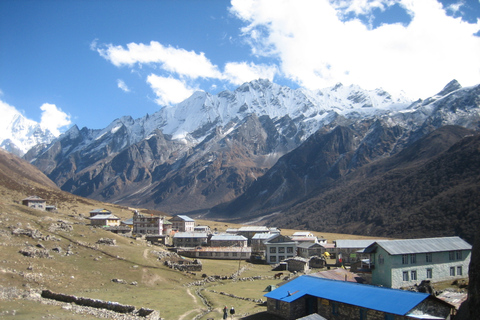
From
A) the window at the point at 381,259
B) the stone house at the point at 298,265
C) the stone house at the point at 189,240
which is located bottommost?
the stone house at the point at 298,265

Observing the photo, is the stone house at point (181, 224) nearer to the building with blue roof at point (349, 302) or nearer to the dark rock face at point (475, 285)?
the building with blue roof at point (349, 302)

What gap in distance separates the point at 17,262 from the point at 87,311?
1917 cm

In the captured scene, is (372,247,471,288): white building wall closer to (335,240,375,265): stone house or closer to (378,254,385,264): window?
(378,254,385,264): window

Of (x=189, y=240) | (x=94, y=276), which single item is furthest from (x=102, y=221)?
(x=94, y=276)

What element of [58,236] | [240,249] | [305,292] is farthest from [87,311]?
[240,249]

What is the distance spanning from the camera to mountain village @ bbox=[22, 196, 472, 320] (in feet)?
113

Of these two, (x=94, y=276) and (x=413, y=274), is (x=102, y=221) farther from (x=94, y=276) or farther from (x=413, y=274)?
(x=413, y=274)

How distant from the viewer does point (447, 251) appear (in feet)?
187

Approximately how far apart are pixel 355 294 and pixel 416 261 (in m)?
20.9

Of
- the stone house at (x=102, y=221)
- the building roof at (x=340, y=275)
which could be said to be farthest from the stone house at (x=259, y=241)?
the building roof at (x=340, y=275)

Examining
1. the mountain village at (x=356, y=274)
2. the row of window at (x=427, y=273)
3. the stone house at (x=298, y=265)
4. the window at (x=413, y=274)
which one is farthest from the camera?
the stone house at (x=298, y=265)

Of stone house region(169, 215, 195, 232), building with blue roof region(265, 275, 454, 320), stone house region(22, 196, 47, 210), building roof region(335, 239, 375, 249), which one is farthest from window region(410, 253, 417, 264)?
stone house region(169, 215, 195, 232)

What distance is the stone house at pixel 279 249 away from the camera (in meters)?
92.2

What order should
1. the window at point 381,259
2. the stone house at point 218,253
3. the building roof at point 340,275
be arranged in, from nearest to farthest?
1. the building roof at point 340,275
2. the window at point 381,259
3. the stone house at point 218,253
